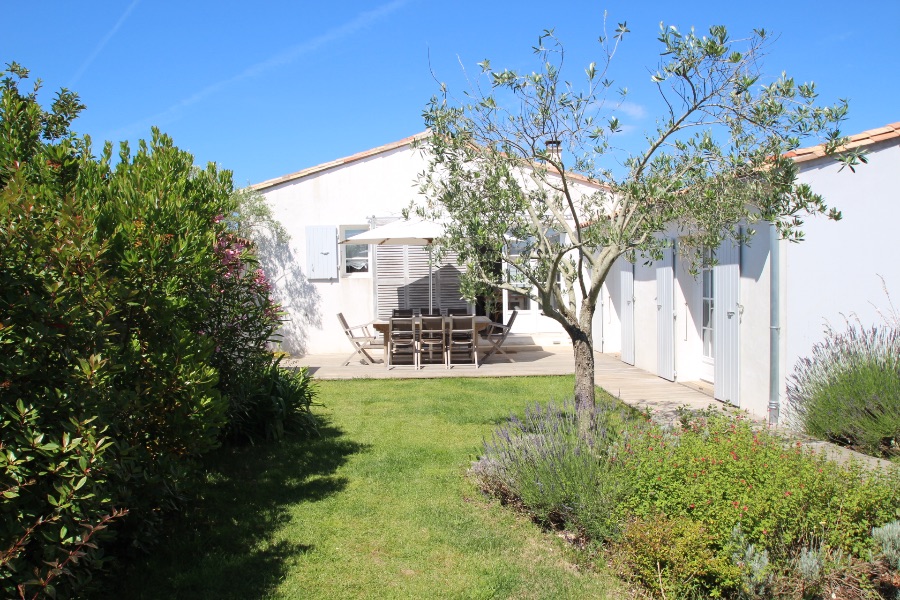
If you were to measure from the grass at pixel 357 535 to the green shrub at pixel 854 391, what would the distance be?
3.21 metres

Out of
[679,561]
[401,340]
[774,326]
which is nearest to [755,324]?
[774,326]

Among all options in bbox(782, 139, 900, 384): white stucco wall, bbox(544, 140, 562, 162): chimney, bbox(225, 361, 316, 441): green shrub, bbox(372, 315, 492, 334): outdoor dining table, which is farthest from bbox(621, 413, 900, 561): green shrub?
bbox(372, 315, 492, 334): outdoor dining table

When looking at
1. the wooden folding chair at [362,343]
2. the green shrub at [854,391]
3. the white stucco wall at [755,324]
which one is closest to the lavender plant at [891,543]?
the green shrub at [854,391]

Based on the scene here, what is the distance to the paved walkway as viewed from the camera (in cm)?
869

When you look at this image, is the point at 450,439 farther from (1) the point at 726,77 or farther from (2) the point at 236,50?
(2) the point at 236,50

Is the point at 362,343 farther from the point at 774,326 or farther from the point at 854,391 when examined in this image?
the point at 854,391

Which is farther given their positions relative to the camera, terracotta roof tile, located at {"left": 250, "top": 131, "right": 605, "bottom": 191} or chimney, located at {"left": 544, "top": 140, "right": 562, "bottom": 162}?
terracotta roof tile, located at {"left": 250, "top": 131, "right": 605, "bottom": 191}

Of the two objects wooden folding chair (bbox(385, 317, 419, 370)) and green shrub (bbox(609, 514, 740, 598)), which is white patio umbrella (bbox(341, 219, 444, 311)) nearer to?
wooden folding chair (bbox(385, 317, 419, 370))

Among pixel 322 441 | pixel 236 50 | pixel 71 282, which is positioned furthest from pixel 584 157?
pixel 236 50

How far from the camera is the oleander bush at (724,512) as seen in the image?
3.46 metres

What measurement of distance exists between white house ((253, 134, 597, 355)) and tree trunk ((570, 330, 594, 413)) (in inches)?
350

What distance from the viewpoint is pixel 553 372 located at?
1121cm

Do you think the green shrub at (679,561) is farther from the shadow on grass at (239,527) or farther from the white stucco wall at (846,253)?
the white stucco wall at (846,253)

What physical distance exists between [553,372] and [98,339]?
8906 mm
